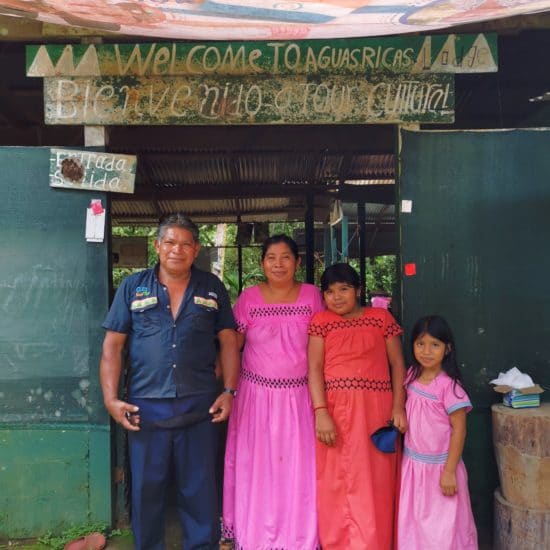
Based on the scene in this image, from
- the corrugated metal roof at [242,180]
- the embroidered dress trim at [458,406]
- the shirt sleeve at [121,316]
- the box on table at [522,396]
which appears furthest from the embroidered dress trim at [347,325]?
the corrugated metal roof at [242,180]

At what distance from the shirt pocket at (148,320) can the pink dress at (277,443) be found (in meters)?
0.51

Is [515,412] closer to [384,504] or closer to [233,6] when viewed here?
[384,504]

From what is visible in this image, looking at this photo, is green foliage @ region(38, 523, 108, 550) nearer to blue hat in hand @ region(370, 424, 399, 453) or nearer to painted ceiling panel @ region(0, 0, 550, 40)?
blue hat in hand @ region(370, 424, 399, 453)

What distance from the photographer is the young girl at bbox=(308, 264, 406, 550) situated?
263 cm

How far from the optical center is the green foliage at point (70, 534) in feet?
9.89

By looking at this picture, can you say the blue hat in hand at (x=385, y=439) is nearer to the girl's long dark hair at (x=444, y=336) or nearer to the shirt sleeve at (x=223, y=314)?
the girl's long dark hair at (x=444, y=336)

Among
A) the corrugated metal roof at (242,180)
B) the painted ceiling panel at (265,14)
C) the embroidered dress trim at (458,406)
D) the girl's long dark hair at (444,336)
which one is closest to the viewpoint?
the painted ceiling panel at (265,14)

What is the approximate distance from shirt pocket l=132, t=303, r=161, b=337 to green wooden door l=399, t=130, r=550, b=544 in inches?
58.1

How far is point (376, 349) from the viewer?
8.93 ft

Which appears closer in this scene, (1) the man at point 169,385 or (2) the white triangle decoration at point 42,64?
(1) the man at point 169,385

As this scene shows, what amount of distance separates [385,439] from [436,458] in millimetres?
262

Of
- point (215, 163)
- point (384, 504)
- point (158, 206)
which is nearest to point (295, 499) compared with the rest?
point (384, 504)

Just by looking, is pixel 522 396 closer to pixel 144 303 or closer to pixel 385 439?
pixel 385 439

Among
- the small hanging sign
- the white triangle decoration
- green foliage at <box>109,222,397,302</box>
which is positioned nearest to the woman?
the small hanging sign
